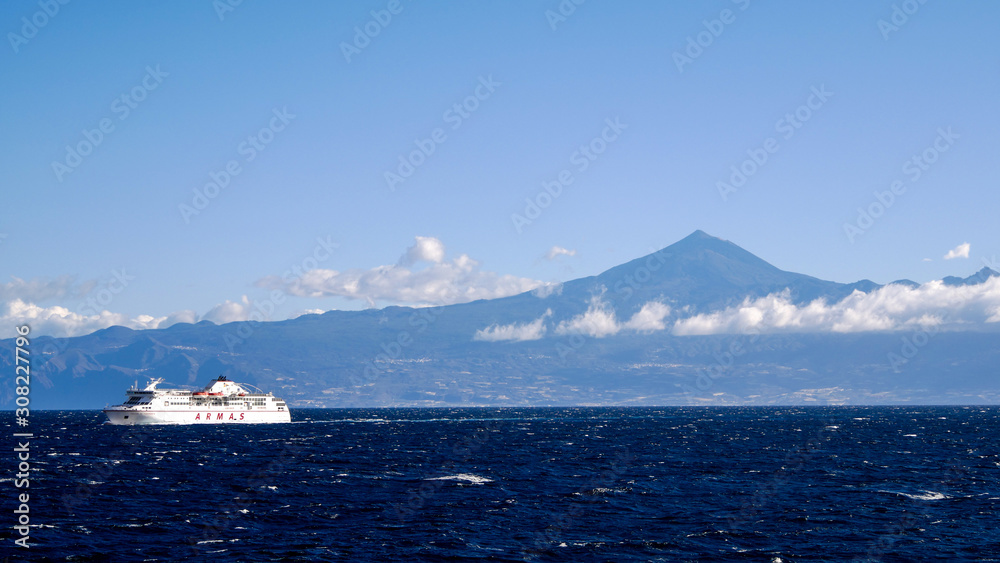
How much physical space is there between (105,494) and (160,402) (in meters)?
141

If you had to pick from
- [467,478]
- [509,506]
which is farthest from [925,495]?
[467,478]

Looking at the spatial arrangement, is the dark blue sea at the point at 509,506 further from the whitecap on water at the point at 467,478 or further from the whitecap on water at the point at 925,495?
the whitecap on water at the point at 467,478

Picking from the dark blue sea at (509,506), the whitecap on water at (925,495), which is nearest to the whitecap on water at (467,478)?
the dark blue sea at (509,506)

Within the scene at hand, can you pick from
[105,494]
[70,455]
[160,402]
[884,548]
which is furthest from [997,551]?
[160,402]

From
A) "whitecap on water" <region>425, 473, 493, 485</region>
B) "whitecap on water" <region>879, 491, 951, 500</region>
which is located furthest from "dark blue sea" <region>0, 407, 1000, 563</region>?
"whitecap on water" <region>425, 473, 493, 485</region>

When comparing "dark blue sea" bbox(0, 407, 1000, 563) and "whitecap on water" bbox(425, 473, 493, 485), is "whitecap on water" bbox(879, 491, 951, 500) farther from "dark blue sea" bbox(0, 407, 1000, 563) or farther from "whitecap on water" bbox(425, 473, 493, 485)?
"whitecap on water" bbox(425, 473, 493, 485)

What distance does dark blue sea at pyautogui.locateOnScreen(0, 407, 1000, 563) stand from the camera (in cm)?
4788

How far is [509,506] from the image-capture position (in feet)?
208

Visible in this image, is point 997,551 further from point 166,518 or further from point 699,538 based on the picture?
point 166,518

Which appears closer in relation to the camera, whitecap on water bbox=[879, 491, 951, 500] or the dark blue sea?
the dark blue sea

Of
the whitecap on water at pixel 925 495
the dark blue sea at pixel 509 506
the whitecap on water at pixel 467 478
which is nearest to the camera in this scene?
the dark blue sea at pixel 509 506

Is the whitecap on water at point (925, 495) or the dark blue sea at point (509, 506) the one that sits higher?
the dark blue sea at point (509, 506)

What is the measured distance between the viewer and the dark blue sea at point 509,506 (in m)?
47.9

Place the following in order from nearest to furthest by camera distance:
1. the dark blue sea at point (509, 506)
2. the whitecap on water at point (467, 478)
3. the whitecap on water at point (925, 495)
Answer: the dark blue sea at point (509, 506) < the whitecap on water at point (925, 495) < the whitecap on water at point (467, 478)
